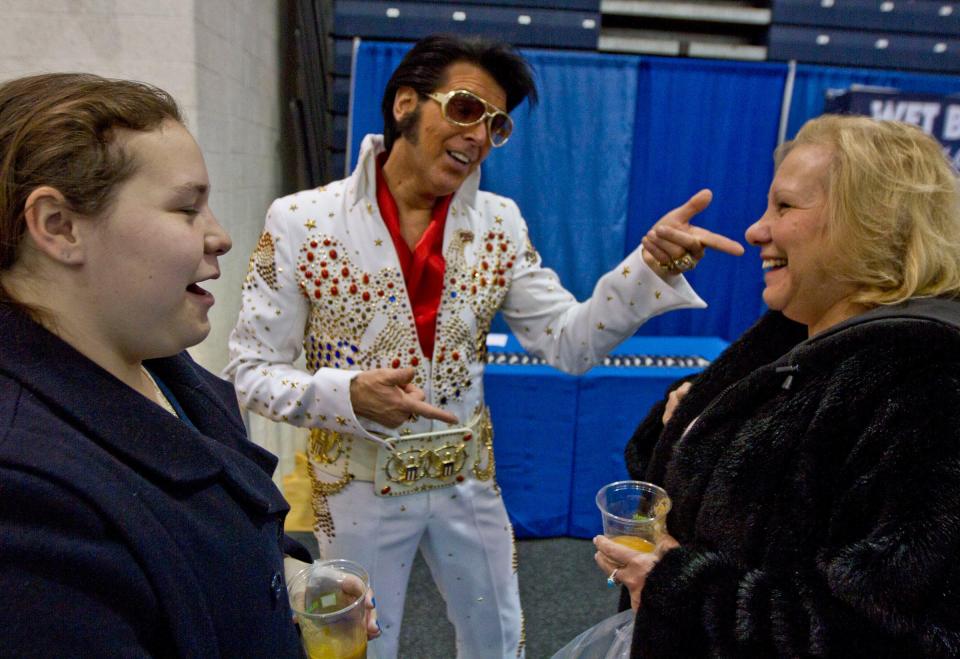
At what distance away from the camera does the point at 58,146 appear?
2.09 feet

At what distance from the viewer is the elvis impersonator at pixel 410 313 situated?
148 centimetres

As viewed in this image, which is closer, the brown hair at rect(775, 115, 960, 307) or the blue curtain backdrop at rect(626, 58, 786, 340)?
the brown hair at rect(775, 115, 960, 307)

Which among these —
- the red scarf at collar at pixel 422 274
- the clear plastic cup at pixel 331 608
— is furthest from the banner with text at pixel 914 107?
the clear plastic cup at pixel 331 608

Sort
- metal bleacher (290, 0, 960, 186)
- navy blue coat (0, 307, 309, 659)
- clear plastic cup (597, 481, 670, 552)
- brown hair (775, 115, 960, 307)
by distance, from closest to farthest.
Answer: navy blue coat (0, 307, 309, 659) → brown hair (775, 115, 960, 307) → clear plastic cup (597, 481, 670, 552) → metal bleacher (290, 0, 960, 186)

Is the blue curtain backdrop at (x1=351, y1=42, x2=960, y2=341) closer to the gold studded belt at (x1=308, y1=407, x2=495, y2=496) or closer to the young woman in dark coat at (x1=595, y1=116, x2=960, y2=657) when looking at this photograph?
the gold studded belt at (x1=308, y1=407, x2=495, y2=496)

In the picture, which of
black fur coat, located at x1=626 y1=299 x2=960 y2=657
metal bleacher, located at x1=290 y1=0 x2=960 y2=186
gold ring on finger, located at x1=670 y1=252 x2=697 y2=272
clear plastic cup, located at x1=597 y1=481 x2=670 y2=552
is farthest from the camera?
metal bleacher, located at x1=290 y1=0 x2=960 y2=186

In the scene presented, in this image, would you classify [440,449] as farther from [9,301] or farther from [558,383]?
[558,383]

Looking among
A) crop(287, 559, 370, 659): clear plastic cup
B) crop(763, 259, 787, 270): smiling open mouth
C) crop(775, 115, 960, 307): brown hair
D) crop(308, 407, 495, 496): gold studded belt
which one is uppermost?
crop(775, 115, 960, 307): brown hair

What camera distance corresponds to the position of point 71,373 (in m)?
0.66

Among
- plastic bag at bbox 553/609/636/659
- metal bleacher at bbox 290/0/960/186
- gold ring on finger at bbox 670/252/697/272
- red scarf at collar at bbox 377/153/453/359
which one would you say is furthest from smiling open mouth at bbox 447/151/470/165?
metal bleacher at bbox 290/0/960/186

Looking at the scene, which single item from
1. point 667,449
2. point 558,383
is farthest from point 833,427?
point 558,383

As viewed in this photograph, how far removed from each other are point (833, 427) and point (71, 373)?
101 cm

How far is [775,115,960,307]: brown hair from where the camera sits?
39.8 inches

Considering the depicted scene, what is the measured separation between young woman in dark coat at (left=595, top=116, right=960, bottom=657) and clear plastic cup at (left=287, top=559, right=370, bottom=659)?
45 cm
